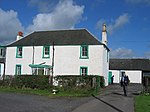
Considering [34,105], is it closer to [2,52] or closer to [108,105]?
[108,105]

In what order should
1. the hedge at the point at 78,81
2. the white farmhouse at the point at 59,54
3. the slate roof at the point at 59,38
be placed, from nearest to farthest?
1. the hedge at the point at 78,81
2. the white farmhouse at the point at 59,54
3. the slate roof at the point at 59,38

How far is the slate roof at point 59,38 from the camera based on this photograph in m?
33.2

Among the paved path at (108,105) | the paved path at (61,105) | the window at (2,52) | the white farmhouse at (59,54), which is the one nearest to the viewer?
the paved path at (61,105)

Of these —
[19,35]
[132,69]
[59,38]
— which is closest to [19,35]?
[19,35]

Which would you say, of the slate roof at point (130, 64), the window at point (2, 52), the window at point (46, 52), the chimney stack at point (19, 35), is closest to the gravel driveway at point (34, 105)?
the window at point (46, 52)

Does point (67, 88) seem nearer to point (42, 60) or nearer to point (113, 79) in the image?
point (42, 60)

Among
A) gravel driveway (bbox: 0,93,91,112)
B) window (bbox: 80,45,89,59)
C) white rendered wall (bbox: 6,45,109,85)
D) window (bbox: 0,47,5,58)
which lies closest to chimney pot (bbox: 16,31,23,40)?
white rendered wall (bbox: 6,45,109,85)

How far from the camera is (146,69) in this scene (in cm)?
5025

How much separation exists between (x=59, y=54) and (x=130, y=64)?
22.2 meters

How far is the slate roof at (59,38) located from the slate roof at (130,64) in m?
17.9

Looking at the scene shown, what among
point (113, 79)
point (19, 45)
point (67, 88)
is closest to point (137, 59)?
point (113, 79)

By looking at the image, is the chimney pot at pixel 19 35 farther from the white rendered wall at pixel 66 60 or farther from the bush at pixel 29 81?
the bush at pixel 29 81

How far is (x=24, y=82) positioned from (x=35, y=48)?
9.82m

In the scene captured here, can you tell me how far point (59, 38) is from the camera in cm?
3528
